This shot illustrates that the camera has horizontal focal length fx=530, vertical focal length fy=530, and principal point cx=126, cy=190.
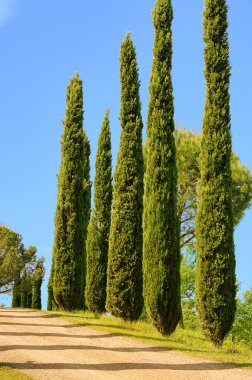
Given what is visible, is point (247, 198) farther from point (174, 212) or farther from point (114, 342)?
point (114, 342)

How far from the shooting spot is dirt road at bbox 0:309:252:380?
1285 centimetres

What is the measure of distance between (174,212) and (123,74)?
753 cm

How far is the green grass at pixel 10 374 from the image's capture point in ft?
38.2

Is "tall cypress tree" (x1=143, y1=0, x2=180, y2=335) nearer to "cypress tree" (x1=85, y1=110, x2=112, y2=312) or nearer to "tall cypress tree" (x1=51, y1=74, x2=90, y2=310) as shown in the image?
"tall cypress tree" (x1=51, y1=74, x2=90, y2=310)

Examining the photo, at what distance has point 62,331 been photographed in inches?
762

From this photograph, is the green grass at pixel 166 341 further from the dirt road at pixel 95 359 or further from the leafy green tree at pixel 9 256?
the leafy green tree at pixel 9 256

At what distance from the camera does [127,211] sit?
75.2ft

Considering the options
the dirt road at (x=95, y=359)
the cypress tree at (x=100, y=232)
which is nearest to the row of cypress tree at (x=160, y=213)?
the cypress tree at (x=100, y=232)

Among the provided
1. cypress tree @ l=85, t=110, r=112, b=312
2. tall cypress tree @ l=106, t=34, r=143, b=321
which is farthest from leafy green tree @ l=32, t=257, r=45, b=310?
tall cypress tree @ l=106, t=34, r=143, b=321

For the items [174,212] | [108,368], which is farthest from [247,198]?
[108,368]

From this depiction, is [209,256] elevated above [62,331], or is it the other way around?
[209,256]

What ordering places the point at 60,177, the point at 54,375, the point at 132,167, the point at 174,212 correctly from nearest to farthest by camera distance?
the point at 54,375, the point at 174,212, the point at 132,167, the point at 60,177

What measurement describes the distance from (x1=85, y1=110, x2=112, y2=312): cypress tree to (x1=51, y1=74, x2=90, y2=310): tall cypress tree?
102 cm

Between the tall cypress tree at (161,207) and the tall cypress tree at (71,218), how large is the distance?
743 centimetres
